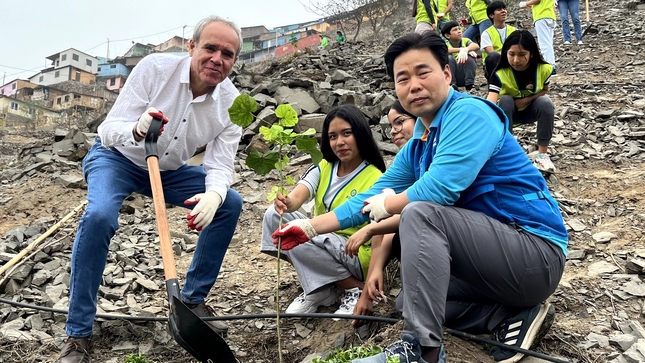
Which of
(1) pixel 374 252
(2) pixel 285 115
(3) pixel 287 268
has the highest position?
(2) pixel 285 115

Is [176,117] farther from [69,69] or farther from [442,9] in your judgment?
[69,69]

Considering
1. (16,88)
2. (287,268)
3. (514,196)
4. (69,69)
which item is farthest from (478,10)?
(69,69)

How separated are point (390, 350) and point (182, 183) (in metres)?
1.78

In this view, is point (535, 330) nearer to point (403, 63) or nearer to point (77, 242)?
point (403, 63)

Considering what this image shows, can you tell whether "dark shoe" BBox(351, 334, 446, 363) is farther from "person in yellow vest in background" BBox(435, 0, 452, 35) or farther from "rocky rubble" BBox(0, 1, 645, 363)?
"person in yellow vest in background" BBox(435, 0, 452, 35)

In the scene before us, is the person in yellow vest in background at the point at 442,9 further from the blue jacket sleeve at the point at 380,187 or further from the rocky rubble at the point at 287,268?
the blue jacket sleeve at the point at 380,187

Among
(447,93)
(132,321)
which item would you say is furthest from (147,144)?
(447,93)

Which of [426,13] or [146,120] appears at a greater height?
[426,13]

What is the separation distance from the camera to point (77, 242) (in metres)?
2.54

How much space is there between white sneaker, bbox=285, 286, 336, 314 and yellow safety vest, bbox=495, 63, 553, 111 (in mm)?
2713

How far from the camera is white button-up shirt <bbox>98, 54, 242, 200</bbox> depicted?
2893 mm

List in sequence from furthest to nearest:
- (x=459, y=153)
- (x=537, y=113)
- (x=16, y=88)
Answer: (x=16, y=88)
(x=537, y=113)
(x=459, y=153)

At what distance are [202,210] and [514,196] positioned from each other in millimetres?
1562

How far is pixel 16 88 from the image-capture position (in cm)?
4128
